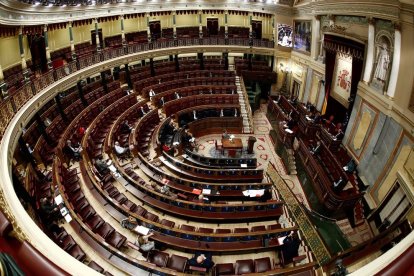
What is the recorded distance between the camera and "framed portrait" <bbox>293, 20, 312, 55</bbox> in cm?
1495

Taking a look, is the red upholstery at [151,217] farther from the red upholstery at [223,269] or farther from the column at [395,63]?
the column at [395,63]

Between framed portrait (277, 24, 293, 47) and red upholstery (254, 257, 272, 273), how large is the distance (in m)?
14.7

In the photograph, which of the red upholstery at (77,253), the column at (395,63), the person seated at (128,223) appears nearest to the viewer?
the red upholstery at (77,253)

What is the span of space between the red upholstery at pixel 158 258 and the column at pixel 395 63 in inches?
334

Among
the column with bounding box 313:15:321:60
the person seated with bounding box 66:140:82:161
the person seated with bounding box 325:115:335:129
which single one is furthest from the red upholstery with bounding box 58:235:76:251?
the column with bounding box 313:15:321:60

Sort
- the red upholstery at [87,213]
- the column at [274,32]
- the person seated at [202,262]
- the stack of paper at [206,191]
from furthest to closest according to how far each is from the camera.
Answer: the column at [274,32] → the stack of paper at [206,191] → the red upholstery at [87,213] → the person seated at [202,262]

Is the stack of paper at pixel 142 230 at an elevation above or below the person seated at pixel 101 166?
below

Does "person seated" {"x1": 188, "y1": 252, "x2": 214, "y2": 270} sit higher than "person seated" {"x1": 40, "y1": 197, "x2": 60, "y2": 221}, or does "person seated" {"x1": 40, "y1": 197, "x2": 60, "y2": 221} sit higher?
"person seated" {"x1": 40, "y1": 197, "x2": 60, "y2": 221}

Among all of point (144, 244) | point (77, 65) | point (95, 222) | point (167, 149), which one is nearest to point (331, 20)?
point (167, 149)

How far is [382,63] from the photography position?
9.30 meters

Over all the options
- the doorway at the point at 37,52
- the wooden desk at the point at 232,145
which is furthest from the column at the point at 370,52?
the doorway at the point at 37,52

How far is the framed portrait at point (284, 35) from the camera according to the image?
1720 cm

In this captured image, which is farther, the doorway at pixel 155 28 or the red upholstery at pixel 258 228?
the doorway at pixel 155 28

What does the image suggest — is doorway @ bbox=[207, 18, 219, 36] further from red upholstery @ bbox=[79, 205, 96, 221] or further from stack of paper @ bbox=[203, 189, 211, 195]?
red upholstery @ bbox=[79, 205, 96, 221]
